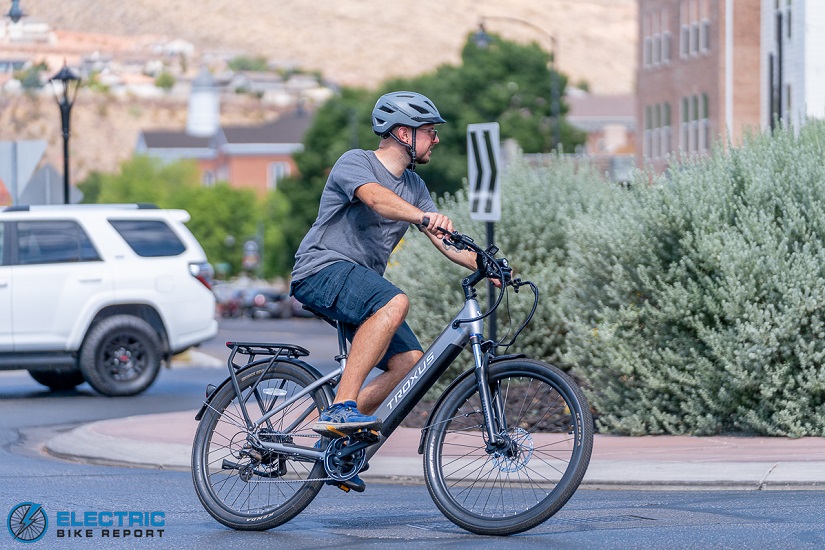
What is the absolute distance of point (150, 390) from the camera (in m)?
17.5

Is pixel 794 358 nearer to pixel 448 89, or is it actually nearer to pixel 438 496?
pixel 438 496

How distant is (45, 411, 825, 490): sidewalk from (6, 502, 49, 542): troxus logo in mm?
2324

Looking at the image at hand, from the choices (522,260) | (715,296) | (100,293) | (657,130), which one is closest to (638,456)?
(715,296)

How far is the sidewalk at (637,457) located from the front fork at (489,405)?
2.43 meters

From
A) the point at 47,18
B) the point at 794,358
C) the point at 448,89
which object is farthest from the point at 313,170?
the point at 794,358

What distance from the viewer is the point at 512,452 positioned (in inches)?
273

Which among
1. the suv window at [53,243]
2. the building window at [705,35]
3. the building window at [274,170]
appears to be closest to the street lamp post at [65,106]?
the suv window at [53,243]

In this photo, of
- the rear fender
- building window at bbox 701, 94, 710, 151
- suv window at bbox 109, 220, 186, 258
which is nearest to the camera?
the rear fender

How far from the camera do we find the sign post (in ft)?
41.9

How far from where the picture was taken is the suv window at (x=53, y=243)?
16453 millimetres

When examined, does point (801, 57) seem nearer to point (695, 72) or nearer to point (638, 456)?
point (695, 72)

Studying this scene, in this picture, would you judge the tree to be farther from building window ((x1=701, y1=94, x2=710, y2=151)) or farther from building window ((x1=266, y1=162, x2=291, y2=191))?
building window ((x1=266, y1=162, x2=291, y2=191))

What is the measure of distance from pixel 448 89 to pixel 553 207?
68.4 metres

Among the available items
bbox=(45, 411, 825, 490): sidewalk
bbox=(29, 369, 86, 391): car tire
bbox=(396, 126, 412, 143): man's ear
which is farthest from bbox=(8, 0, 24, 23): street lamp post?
bbox=(396, 126, 412, 143): man's ear
